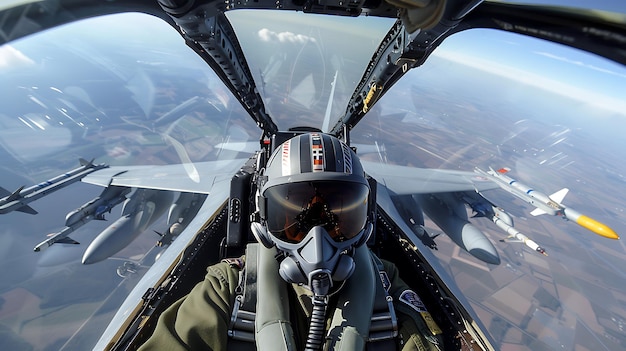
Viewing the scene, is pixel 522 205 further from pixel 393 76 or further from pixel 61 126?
pixel 61 126

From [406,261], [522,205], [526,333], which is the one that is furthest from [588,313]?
[406,261]

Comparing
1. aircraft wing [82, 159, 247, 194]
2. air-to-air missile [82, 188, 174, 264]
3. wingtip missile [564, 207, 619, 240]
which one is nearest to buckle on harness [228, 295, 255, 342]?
aircraft wing [82, 159, 247, 194]

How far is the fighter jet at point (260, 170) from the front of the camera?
704 mm

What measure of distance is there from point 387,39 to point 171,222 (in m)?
5.04

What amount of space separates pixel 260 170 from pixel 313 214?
2.74 ft

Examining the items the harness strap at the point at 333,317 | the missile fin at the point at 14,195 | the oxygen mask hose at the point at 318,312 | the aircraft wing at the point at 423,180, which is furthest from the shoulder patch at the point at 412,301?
the missile fin at the point at 14,195

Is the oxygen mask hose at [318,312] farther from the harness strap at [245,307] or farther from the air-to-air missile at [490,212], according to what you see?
the air-to-air missile at [490,212]

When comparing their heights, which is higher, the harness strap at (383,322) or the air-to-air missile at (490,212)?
the harness strap at (383,322)

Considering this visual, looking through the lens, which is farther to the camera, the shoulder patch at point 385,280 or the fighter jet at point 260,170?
the shoulder patch at point 385,280

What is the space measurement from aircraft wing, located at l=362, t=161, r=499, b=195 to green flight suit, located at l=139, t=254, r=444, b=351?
125 inches

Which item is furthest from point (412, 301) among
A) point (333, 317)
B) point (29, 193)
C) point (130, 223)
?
point (29, 193)

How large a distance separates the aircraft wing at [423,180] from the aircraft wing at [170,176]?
282cm

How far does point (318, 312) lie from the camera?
115 centimetres

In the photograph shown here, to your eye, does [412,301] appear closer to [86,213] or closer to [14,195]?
[86,213]
